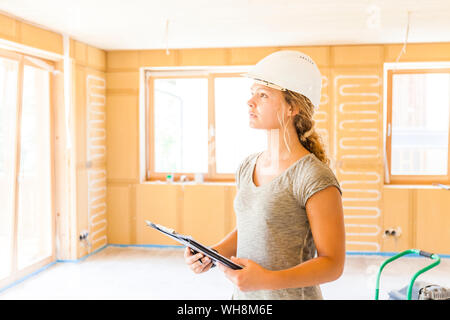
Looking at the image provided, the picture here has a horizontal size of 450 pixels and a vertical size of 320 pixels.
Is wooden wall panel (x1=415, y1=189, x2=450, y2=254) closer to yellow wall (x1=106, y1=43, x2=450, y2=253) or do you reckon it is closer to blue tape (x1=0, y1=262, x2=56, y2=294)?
yellow wall (x1=106, y1=43, x2=450, y2=253)

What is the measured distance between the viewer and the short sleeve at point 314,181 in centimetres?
94

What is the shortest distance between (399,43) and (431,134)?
3.50 feet

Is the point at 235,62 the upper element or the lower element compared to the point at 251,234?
upper

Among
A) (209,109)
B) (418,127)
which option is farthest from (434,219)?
(209,109)

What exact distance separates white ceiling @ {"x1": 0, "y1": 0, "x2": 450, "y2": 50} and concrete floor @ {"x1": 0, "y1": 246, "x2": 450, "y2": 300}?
88.5 inches

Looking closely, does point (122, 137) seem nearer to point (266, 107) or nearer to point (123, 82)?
point (123, 82)

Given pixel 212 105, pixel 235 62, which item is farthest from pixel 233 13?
pixel 212 105

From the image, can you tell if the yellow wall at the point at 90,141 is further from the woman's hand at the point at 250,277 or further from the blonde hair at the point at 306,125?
the woman's hand at the point at 250,277

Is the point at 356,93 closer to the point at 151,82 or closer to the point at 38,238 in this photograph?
the point at 151,82

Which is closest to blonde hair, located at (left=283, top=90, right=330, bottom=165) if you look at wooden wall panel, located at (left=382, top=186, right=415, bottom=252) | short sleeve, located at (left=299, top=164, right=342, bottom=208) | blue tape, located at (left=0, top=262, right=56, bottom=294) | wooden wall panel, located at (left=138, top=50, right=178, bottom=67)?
short sleeve, located at (left=299, top=164, right=342, bottom=208)

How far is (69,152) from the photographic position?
4270 millimetres

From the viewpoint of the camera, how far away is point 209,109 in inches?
195

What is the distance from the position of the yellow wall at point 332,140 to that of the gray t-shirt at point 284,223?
12.0 ft
